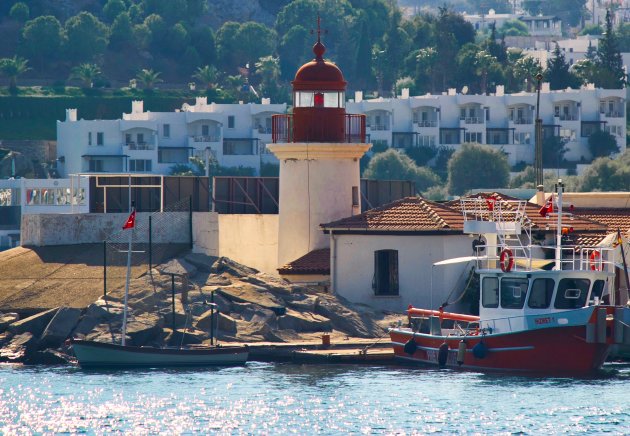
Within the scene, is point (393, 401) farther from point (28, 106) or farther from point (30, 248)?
point (28, 106)

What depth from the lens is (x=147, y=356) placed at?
187 feet

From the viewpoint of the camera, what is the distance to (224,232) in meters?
71.3

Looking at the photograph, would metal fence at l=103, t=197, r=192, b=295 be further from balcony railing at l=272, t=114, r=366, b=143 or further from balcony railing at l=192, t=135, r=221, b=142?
balcony railing at l=192, t=135, r=221, b=142

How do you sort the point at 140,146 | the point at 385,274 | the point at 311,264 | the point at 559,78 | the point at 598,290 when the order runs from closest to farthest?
the point at 598,290 → the point at 385,274 → the point at 311,264 → the point at 140,146 → the point at 559,78

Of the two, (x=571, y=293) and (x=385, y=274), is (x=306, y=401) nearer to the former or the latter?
(x=571, y=293)

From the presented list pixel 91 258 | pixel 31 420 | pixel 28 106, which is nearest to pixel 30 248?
pixel 91 258

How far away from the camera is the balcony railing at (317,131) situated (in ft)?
222

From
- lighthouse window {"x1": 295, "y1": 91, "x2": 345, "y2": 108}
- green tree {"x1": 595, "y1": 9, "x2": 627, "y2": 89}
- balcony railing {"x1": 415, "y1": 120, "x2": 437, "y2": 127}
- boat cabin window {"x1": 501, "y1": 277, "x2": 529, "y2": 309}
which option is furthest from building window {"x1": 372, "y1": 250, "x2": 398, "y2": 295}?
green tree {"x1": 595, "y1": 9, "x2": 627, "y2": 89}

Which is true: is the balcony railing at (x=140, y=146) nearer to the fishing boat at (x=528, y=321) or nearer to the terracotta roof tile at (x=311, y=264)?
the terracotta roof tile at (x=311, y=264)

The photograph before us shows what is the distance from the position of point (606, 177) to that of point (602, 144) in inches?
1531

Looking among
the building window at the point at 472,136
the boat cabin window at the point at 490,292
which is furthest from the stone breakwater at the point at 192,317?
the building window at the point at 472,136

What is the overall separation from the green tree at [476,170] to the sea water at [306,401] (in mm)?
98566

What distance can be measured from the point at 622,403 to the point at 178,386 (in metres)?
11.7

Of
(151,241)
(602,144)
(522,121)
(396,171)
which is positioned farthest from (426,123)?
(151,241)
